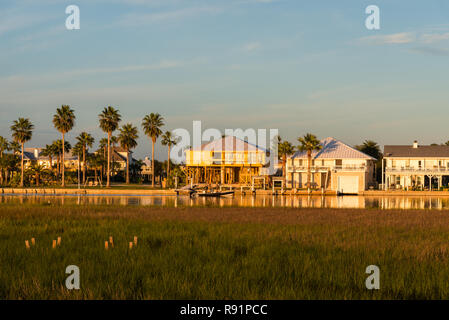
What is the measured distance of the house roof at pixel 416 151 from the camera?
254ft

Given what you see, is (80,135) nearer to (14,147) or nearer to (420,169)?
(14,147)

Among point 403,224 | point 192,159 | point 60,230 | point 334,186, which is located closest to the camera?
point 60,230

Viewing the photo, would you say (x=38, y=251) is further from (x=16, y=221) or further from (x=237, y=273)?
(x=16, y=221)

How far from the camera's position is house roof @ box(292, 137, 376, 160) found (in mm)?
78125

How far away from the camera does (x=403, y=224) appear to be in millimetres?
23391

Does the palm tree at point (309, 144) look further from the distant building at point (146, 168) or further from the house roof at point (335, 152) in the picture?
the distant building at point (146, 168)

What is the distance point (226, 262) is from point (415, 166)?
72.0 metres

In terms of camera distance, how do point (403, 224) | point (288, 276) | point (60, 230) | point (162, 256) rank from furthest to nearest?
point (403, 224) → point (60, 230) → point (162, 256) → point (288, 276)

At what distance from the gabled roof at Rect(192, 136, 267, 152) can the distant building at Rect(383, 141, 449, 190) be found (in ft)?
67.8

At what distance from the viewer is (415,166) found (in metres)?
78.0

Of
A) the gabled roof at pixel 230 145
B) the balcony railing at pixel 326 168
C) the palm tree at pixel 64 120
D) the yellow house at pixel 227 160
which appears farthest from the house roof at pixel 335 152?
the palm tree at pixel 64 120

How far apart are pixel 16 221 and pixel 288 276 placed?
1685cm

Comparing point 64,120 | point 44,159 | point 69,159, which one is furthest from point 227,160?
point 44,159
